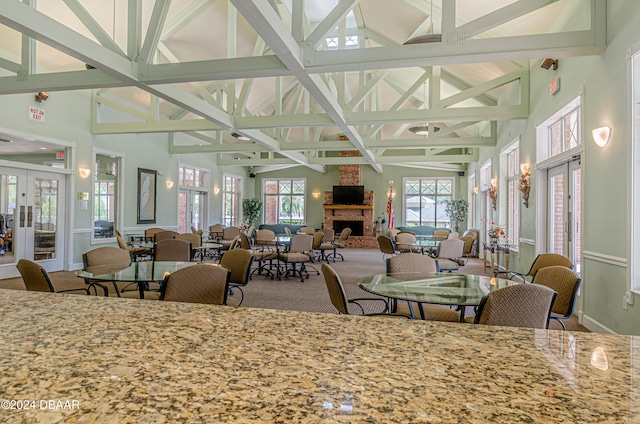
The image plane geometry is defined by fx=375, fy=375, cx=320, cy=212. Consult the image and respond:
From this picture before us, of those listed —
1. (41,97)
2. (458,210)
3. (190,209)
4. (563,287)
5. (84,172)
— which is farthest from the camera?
(458,210)

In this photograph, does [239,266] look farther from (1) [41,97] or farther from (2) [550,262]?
(1) [41,97]

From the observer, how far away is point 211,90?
30.0 ft

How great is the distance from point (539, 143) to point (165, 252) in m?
5.80

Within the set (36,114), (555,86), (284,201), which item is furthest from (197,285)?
(284,201)

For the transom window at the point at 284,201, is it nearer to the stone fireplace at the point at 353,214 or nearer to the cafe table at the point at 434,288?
the stone fireplace at the point at 353,214

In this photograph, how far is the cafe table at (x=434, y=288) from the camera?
247 centimetres

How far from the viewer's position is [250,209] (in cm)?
1490

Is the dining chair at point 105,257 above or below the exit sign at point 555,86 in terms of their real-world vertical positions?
below

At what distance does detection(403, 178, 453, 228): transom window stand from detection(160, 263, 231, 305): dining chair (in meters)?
13.1

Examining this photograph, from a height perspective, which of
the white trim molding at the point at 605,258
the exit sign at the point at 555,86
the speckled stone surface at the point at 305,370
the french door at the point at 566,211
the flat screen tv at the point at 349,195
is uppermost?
the exit sign at the point at 555,86

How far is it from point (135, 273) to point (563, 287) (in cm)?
345

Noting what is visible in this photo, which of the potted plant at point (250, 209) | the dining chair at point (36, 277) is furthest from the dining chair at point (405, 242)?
the potted plant at point (250, 209)

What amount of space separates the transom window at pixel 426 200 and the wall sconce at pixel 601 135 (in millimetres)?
11137

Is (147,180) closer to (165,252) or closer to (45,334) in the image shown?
(165,252)
